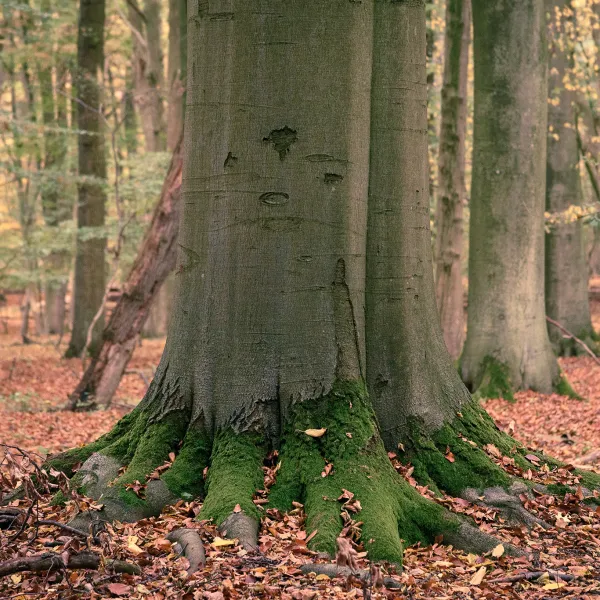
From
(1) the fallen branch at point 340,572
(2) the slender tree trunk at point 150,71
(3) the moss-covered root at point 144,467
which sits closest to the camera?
(1) the fallen branch at point 340,572

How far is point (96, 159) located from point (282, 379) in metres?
15.6

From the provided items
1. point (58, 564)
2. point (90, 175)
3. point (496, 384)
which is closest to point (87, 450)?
point (58, 564)

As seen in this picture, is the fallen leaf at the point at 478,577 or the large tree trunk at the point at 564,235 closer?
the fallen leaf at the point at 478,577

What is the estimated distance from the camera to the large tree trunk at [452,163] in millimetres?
13234

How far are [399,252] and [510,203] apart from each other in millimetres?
6442

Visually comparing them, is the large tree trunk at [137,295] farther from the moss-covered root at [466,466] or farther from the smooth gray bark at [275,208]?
the moss-covered root at [466,466]

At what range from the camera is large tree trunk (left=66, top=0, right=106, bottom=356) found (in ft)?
62.3

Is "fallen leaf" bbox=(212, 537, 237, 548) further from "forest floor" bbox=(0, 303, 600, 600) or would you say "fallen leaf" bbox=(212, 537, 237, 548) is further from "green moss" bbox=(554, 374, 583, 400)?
"green moss" bbox=(554, 374, 583, 400)

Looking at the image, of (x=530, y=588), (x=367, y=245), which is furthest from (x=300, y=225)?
(x=530, y=588)

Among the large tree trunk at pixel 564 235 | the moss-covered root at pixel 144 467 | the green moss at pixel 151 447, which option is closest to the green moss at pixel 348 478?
the moss-covered root at pixel 144 467

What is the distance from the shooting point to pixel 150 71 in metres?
23.0

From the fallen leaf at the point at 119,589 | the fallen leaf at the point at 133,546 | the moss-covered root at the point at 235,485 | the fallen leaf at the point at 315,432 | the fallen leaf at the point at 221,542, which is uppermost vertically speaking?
the fallen leaf at the point at 315,432

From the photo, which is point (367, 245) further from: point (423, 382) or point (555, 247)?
point (555, 247)

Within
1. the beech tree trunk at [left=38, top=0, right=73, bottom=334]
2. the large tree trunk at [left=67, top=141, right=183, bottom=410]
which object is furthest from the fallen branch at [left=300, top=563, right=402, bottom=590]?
the beech tree trunk at [left=38, top=0, right=73, bottom=334]
